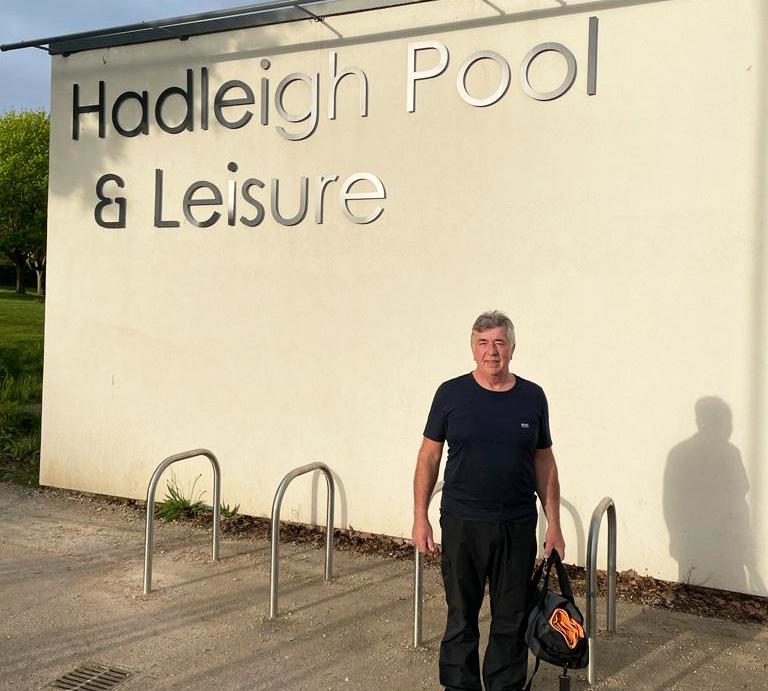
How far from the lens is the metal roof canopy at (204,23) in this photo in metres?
6.25

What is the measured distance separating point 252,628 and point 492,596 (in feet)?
5.34

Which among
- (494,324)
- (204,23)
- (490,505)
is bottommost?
(490,505)

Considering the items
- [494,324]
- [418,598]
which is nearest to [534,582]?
[418,598]

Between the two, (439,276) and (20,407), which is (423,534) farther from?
(20,407)

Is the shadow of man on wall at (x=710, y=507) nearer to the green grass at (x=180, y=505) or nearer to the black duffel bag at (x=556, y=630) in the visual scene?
the black duffel bag at (x=556, y=630)

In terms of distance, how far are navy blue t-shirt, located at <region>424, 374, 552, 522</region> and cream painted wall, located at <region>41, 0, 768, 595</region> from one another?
6.83 ft

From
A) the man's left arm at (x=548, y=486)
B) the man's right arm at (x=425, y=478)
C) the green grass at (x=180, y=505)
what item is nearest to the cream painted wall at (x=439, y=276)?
the green grass at (x=180, y=505)

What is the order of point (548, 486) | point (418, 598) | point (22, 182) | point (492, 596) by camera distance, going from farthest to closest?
point (22, 182), point (418, 598), point (548, 486), point (492, 596)

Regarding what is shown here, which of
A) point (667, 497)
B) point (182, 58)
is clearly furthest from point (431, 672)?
point (182, 58)

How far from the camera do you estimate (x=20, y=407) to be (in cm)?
1016

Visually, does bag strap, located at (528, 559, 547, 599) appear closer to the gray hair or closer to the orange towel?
the orange towel

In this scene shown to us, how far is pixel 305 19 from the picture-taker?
646cm

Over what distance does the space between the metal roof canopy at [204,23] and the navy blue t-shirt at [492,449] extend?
3.62 m

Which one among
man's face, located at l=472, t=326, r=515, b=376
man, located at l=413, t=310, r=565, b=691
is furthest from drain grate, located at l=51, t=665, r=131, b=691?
Result: man's face, located at l=472, t=326, r=515, b=376
